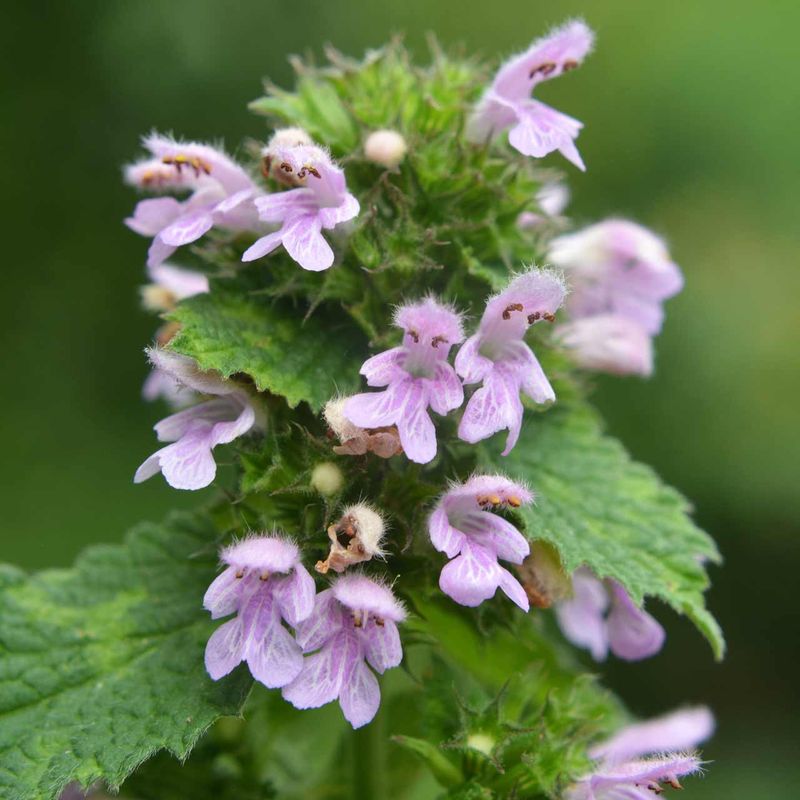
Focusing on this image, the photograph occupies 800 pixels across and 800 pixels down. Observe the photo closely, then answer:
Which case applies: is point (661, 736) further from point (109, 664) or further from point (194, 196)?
point (194, 196)

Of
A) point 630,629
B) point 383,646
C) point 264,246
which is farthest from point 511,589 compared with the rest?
point 264,246

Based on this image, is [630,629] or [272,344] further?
[630,629]

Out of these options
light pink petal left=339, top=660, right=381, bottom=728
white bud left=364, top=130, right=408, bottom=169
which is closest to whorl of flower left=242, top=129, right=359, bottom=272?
white bud left=364, top=130, right=408, bottom=169

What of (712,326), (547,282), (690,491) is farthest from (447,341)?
(712,326)

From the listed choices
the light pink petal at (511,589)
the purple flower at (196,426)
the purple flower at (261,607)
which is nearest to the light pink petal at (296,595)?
the purple flower at (261,607)

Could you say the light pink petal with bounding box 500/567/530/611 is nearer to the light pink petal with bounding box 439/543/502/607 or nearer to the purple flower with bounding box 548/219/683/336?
the light pink petal with bounding box 439/543/502/607

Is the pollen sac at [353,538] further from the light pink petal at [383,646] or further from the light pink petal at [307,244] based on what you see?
the light pink petal at [307,244]
